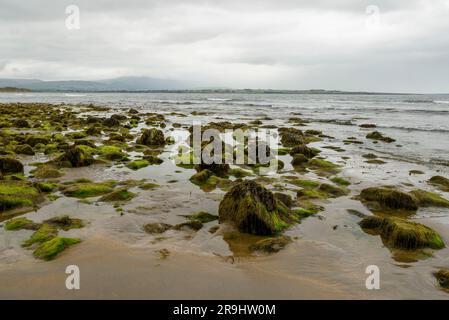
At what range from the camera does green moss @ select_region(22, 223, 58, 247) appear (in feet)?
24.6

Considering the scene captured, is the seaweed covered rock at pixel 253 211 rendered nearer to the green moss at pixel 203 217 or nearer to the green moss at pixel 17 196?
the green moss at pixel 203 217

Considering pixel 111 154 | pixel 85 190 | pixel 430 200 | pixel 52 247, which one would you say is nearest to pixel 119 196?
pixel 85 190

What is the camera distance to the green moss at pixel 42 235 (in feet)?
24.6

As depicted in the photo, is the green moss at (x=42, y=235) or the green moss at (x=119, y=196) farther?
the green moss at (x=119, y=196)

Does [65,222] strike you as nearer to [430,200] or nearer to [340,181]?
[340,181]

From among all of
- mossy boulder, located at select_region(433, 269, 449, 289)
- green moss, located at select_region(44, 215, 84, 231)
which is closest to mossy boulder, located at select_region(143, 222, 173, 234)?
green moss, located at select_region(44, 215, 84, 231)

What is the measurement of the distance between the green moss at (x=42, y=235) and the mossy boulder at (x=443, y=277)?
25.0 feet

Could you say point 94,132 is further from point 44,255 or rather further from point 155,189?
point 44,255

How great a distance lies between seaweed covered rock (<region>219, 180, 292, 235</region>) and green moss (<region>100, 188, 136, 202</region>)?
3.19m

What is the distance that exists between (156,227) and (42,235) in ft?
8.00

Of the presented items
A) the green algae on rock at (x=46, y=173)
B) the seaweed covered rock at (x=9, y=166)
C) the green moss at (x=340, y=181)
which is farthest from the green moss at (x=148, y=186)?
the green moss at (x=340, y=181)

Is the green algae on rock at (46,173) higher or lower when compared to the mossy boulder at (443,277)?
higher
